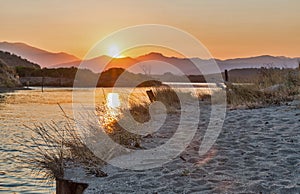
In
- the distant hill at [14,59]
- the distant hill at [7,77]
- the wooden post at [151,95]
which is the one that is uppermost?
the distant hill at [14,59]

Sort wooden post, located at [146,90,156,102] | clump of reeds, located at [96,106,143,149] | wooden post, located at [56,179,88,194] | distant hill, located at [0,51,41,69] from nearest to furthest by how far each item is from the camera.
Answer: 1. wooden post, located at [56,179,88,194]
2. clump of reeds, located at [96,106,143,149]
3. wooden post, located at [146,90,156,102]
4. distant hill, located at [0,51,41,69]

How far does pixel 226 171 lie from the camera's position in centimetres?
682

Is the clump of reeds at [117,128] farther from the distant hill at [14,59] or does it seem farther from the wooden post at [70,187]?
the distant hill at [14,59]

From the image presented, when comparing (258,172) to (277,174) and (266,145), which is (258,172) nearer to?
(277,174)

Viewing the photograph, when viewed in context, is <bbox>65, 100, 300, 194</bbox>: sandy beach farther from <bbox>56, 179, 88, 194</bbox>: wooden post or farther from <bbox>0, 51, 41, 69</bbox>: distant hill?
<bbox>0, 51, 41, 69</bbox>: distant hill

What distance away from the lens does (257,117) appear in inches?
501

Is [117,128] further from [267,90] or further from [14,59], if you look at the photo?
[14,59]

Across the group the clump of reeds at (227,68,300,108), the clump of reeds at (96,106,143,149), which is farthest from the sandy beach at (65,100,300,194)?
the clump of reeds at (227,68,300,108)

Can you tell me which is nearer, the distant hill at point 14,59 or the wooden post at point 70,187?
the wooden post at point 70,187

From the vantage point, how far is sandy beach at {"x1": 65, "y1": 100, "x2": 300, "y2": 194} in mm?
6008

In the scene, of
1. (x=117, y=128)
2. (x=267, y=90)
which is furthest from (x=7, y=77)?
(x=117, y=128)

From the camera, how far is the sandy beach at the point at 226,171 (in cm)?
601

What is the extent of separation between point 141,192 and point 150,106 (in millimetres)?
11583

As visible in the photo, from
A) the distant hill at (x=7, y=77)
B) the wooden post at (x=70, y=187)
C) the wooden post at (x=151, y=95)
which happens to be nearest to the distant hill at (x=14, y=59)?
the distant hill at (x=7, y=77)
